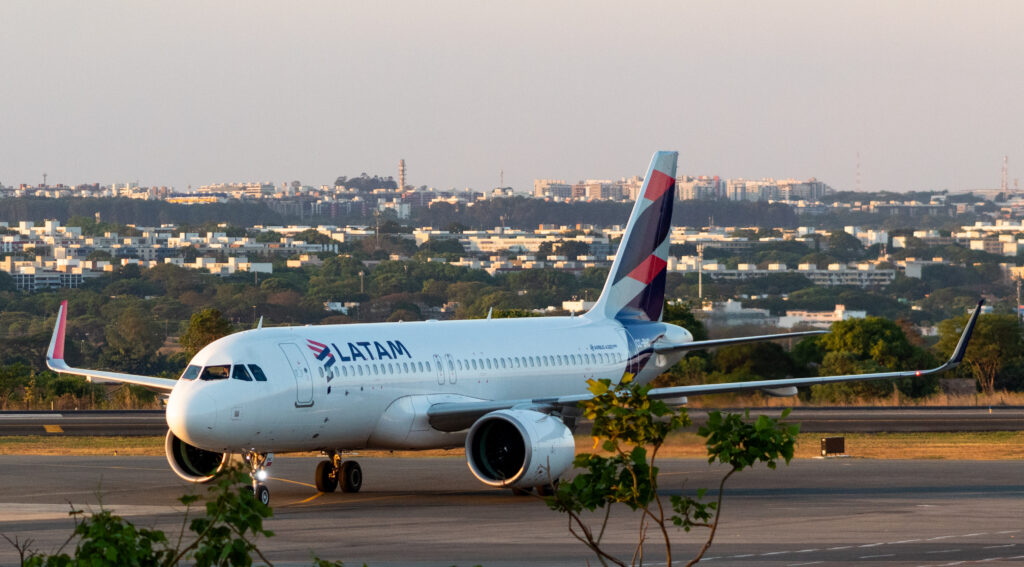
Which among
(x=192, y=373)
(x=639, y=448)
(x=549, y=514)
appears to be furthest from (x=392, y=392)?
(x=639, y=448)

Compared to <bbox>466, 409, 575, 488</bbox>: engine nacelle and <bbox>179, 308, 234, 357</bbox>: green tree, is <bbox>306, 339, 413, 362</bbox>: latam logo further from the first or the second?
<bbox>179, 308, 234, 357</bbox>: green tree

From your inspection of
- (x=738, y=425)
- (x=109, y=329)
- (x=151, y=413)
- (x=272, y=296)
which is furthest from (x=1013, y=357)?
(x=272, y=296)

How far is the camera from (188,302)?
594ft

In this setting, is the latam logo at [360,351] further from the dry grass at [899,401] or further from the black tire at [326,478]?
the dry grass at [899,401]

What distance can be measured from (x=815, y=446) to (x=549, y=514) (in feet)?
62.3

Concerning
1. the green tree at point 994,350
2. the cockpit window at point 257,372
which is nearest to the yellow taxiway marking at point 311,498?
the cockpit window at point 257,372

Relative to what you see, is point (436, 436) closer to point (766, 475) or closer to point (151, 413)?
point (766, 475)

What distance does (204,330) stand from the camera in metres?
75.8

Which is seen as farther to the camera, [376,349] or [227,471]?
[376,349]

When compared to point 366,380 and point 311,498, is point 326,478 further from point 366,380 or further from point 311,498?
point 366,380

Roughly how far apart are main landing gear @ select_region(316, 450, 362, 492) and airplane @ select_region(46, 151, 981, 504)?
29 millimetres

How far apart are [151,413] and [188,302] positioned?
4609 inches

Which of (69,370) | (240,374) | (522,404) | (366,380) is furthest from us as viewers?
(69,370)

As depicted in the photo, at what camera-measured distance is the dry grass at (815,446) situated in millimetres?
45500
